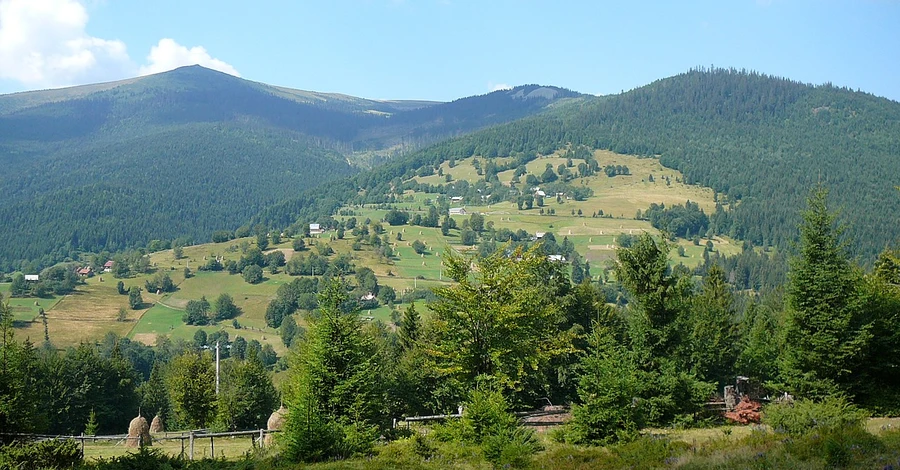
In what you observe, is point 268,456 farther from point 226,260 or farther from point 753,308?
point 226,260

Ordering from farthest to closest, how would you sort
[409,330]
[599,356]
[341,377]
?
[409,330] < [341,377] < [599,356]

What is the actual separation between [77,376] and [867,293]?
2418 inches

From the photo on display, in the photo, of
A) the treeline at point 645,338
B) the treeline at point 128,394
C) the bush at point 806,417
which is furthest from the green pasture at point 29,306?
the bush at point 806,417

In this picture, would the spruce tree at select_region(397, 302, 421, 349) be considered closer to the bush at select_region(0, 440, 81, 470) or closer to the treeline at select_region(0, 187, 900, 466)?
the treeline at select_region(0, 187, 900, 466)

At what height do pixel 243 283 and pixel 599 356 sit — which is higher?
pixel 599 356

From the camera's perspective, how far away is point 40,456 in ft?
58.3

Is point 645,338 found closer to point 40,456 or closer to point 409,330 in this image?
point 40,456

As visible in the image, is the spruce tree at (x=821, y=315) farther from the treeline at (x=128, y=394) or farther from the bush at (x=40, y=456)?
the treeline at (x=128, y=394)

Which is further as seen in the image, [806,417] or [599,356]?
[599,356]

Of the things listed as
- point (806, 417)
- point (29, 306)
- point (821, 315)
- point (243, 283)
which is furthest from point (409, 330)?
point (29, 306)

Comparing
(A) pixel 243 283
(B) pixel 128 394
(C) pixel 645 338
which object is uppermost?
(C) pixel 645 338

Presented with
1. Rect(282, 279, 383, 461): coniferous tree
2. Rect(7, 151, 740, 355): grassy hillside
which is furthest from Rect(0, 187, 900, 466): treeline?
Rect(7, 151, 740, 355): grassy hillside

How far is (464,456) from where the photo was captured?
745 inches

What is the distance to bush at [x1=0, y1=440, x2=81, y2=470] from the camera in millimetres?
17062
